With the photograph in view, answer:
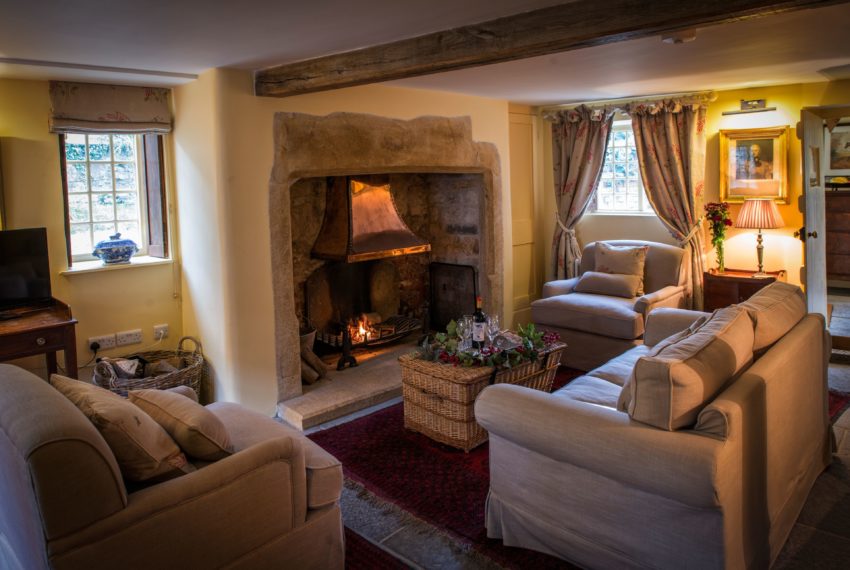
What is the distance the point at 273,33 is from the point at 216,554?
7.11 ft

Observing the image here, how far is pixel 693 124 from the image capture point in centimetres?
561

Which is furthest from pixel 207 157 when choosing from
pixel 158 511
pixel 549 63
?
pixel 158 511

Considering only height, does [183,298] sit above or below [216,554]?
above

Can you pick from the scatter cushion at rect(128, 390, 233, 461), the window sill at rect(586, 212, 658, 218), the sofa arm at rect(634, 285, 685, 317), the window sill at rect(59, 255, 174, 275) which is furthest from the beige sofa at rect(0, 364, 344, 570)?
the window sill at rect(586, 212, 658, 218)

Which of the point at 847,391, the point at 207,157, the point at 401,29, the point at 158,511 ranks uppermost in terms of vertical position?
the point at 401,29

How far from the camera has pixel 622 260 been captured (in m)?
5.54

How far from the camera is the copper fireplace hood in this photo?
15.9ft

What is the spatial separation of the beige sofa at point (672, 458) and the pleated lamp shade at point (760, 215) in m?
2.52

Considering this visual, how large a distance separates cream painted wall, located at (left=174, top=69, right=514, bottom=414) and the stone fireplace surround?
0.06m

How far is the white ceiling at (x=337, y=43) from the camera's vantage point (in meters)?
2.58

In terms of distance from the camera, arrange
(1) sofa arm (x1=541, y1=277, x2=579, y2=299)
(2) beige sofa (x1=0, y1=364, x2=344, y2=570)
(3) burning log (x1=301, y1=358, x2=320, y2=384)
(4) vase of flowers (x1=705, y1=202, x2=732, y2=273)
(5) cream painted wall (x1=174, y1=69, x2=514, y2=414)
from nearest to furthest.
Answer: (2) beige sofa (x1=0, y1=364, x2=344, y2=570) → (5) cream painted wall (x1=174, y1=69, x2=514, y2=414) → (3) burning log (x1=301, y1=358, x2=320, y2=384) → (4) vase of flowers (x1=705, y1=202, x2=732, y2=273) → (1) sofa arm (x1=541, y1=277, x2=579, y2=299)

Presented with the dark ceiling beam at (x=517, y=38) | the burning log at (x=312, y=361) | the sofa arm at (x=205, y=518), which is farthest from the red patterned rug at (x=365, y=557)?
the dark ceiling beam at (x=517, y=38)

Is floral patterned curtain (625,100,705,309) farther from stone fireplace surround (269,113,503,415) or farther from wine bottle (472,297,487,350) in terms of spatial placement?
wine bottle (472,297,487,350)

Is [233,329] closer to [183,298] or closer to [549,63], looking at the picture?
[183,298]
